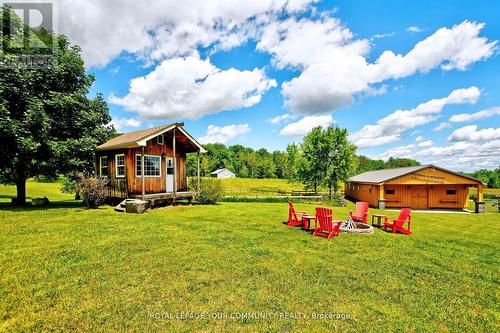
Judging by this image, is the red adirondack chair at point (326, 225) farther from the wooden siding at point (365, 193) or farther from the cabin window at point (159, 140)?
the wooden siding at point (365, 193)

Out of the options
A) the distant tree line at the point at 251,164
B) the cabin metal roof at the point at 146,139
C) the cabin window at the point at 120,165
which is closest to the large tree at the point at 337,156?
the cabin metal roof at the point at 146,139

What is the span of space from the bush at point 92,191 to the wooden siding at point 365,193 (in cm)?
2423

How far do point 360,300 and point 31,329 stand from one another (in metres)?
5.79

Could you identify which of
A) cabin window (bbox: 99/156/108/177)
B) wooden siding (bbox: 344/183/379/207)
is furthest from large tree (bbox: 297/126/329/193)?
cabin window (bbox: 99/156/108/177)

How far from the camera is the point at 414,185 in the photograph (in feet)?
81.6

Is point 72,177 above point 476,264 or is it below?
above

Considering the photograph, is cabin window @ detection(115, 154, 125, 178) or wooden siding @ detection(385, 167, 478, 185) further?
wooden siding @ detection(385, 167, 478, 185)

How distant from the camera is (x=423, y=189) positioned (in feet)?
81.5

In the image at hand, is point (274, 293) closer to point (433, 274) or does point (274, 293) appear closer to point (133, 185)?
point (433, 274)

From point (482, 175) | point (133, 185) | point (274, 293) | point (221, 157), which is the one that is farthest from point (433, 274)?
point (221, 157)

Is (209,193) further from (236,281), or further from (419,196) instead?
(419,196)

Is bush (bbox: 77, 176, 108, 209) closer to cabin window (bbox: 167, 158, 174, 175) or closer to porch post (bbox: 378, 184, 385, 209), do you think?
cabin window (bbox: 167, 158, 174, 175)

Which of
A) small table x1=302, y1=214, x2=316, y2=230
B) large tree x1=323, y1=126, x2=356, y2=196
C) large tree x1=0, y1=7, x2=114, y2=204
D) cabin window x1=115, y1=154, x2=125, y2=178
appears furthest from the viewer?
large tree x1=323, y1=126, x2=356, y2=196

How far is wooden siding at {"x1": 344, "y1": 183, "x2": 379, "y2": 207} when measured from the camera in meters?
25.2
